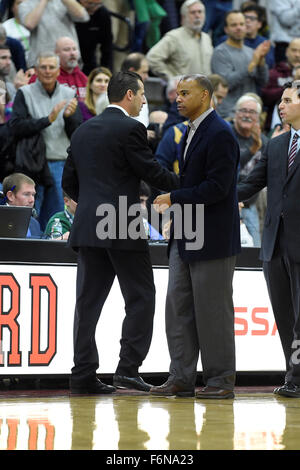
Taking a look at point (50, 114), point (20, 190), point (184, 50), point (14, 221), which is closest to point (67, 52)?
point (50, 114)

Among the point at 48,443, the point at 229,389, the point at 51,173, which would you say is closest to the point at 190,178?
the point at 229,389

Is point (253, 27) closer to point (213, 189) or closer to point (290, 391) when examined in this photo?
point (213, 189)

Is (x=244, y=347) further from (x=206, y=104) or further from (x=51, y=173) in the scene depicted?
(x=51, y=173)

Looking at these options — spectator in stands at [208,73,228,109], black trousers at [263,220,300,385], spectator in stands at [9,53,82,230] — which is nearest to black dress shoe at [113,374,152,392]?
black trousers at [263,220,300,385]

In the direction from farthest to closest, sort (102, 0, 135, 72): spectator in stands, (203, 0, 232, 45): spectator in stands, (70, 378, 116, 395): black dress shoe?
(203, 0, 232, 45): spectator in stands → (102, 0, 135, 72): spectator in stands → (70, 378, 116, 395): black dress shoe

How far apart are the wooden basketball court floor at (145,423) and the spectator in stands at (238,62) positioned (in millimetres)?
5925

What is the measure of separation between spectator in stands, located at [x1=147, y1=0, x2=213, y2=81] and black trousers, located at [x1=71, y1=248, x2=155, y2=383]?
5746mm

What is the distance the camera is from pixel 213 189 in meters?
5.91

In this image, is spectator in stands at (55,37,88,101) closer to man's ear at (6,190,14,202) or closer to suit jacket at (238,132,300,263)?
man's ear at (6,190,14,202)

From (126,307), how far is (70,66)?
474 cm

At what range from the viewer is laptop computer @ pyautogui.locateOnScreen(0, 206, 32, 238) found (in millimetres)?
6598

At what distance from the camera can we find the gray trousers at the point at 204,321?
5.97 m

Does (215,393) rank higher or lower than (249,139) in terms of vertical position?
lower

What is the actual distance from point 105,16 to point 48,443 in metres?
8.17
